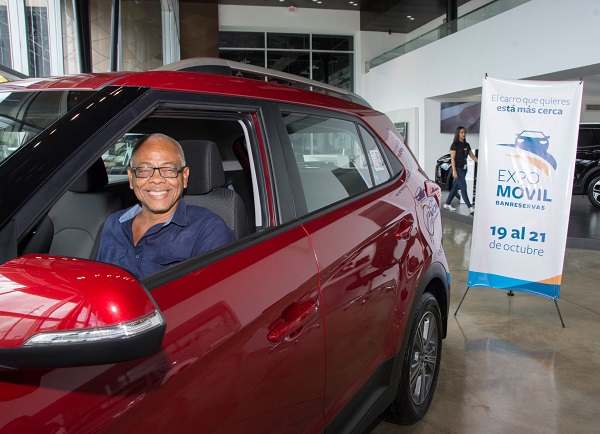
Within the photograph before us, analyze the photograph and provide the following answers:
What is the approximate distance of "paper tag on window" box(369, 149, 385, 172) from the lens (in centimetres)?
244

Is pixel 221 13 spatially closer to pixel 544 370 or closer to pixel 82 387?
pixel 544 370

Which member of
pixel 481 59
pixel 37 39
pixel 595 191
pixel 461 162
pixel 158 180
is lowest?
pixel 595 191

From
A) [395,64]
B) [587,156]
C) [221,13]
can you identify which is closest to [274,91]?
[587,156]

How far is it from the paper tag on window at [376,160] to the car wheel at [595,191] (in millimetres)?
9704

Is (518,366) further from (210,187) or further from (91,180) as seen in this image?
(91,180)

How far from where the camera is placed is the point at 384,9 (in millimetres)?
19641

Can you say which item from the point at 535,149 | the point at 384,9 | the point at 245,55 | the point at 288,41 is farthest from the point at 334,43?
the point at 535,149

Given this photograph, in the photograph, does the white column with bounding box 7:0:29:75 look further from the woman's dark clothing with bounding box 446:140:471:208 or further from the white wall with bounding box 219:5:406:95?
the white wall with bounding box 219:5:406:95

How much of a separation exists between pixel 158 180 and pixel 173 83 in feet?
→ 1.24

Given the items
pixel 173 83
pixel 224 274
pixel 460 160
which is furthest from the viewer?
pixel 460 160

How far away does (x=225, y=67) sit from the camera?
6.36ft

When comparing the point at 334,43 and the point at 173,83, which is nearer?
the point at 173,83

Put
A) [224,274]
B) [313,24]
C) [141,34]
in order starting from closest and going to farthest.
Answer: [224,274]
[141,34]
[313,24]

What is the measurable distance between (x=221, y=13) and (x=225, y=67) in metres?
19.3
